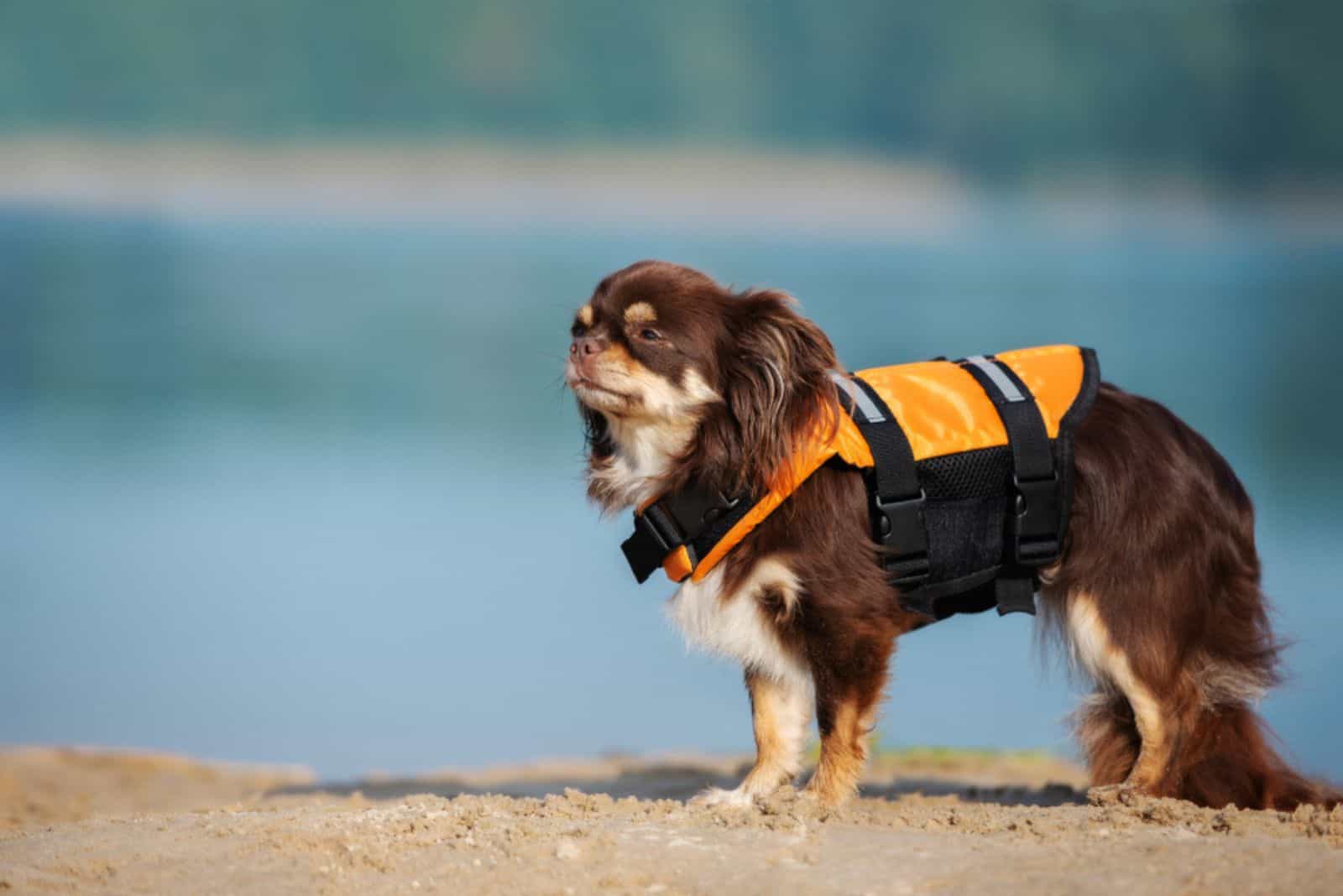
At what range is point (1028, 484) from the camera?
12.1 feet

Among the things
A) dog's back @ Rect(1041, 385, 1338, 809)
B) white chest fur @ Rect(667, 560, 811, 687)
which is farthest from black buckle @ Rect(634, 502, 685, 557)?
dog's back @ Rect(1041, 385, 1338, 809)

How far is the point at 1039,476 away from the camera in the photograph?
370 cm

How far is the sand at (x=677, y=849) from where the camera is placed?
271 centimetres

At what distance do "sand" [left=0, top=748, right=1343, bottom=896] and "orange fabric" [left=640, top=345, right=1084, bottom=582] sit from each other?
0.75 m

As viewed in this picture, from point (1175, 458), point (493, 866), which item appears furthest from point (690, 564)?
point (1175, 458)

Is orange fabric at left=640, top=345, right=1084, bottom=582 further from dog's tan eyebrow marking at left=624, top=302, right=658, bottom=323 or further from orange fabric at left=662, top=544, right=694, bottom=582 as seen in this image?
dog's tan eyebrow marking at left=624, top=302, right=658, bottom=323

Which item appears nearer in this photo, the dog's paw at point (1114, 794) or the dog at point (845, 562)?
the dog at point (845, 562)

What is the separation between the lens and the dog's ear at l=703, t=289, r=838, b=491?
355cm

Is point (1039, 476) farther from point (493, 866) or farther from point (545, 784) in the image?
point (545, 784)

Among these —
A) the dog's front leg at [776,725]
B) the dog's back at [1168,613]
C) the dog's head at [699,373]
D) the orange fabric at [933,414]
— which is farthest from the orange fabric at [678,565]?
the dog's back at [1168,613]

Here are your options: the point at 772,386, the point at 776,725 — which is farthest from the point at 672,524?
the point at 776,725

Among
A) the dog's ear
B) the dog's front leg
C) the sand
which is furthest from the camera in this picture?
the dog's front leg

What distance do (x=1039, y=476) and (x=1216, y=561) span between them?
0.62 m

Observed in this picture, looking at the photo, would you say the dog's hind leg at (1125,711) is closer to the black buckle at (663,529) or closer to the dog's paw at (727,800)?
the dog's paw at (727,800)
